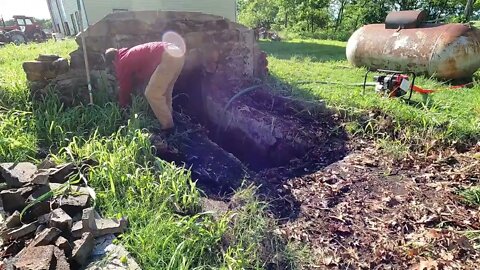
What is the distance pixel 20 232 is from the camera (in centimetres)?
199

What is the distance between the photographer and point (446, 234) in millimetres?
2232

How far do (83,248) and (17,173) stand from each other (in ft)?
3.62

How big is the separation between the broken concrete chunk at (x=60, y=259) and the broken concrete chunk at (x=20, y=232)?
40cm

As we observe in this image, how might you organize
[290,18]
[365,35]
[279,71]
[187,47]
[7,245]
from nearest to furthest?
[7,245] < [187,47] < [279,71] < [365,35] < [290,18]

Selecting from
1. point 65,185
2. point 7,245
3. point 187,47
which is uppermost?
point 187,47

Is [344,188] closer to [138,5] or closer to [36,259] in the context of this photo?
[36,259]

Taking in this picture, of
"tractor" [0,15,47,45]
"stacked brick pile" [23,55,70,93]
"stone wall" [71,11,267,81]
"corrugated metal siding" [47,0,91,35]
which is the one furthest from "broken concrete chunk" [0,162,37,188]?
"corrugated metal siding" [47,0,91,35]

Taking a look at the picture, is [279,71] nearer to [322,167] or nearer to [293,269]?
[322,167]

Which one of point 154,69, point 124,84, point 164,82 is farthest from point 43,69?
point 164,82

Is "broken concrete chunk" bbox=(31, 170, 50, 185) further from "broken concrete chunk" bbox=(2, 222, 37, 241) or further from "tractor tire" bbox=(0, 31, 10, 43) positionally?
"tractor tire" bbox=(0, 31, 10, 43)

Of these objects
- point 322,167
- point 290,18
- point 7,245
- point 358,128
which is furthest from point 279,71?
point 290,18

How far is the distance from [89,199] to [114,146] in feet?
2.66

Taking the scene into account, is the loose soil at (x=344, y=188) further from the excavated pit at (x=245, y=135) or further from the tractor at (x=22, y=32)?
the tractor at (x=22, y=32)

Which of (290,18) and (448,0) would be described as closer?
(448,0)
